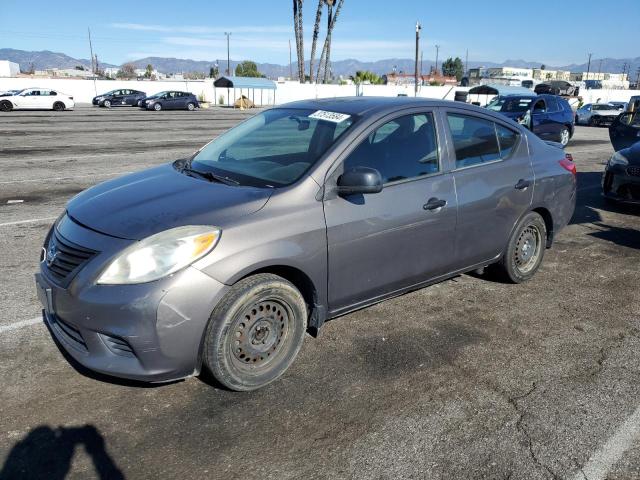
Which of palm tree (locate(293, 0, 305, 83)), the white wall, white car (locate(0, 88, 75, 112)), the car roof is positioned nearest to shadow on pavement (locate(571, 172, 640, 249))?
the car roof

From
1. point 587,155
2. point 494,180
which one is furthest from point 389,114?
point 587,155

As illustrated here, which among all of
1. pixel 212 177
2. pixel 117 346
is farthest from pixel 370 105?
pixel 117 346

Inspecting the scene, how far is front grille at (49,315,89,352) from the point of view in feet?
9.94

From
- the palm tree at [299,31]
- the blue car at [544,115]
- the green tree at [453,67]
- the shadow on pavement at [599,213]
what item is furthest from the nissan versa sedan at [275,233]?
the green tree at [453,67]

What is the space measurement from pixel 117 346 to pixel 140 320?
0.25 meters

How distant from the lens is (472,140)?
4449mm

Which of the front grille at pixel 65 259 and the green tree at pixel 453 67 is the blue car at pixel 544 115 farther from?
the green tree at pixel 453 67

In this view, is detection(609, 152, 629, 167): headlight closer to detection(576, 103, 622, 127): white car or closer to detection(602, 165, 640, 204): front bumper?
detection(602, 165, 640, 204): front bumper

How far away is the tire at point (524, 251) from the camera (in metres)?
4.88

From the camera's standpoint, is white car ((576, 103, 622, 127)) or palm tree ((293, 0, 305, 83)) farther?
palm tree ((293, 0, 305, 83))

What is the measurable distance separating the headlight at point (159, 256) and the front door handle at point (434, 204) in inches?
64.3

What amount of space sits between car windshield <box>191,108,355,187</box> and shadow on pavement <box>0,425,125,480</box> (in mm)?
1747

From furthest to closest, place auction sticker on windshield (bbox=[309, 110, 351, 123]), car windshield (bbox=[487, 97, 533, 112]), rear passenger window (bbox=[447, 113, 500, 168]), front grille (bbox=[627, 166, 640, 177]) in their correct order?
car windshield (bbox=[487, 97, 533, 112]) < front grille (bbox=[627, 166, 640, 177]) < rear passenger window (bbox=[447, 113, 500, 168]) < auction sticker on windshield (bbox=[309, 110, 351, 123])

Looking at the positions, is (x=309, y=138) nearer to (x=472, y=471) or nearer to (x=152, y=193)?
(x=152, y=193)
